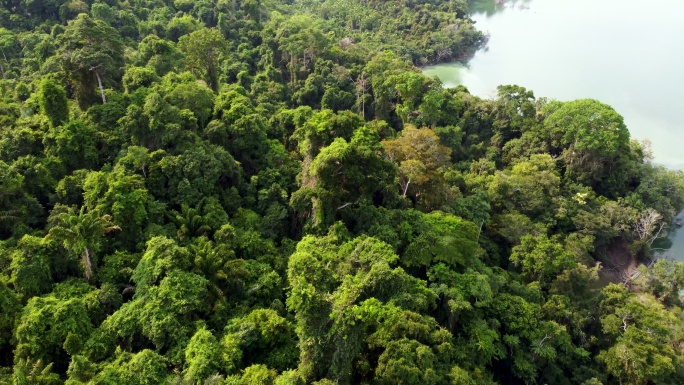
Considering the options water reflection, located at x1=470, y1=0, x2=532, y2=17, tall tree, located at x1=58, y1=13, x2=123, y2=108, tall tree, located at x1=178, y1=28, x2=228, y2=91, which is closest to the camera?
tall tree, located at x1=58, y1=13, x2=123, y2=108

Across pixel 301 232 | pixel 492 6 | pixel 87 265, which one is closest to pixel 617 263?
pixel 301 232

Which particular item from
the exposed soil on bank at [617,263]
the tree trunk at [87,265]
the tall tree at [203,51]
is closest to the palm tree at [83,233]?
the tree trunk at [87,265]

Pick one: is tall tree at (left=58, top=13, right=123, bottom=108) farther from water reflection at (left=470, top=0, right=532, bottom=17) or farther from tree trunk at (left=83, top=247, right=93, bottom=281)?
water reflection at (left=470, top=0, right=532, bottom=17)

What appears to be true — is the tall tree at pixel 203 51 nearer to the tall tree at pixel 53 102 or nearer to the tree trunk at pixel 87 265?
the tall tree at pixel 53 102

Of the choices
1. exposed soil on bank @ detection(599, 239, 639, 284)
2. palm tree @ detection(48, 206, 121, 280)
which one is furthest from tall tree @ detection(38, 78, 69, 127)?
exposed soil on bank @ detection(599, 239, 639, 284)

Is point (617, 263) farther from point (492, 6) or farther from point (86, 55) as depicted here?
point (492, 6)

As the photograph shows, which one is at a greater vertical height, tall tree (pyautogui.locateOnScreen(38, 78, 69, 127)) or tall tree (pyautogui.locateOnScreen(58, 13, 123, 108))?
tall tree (pyautogui.locateOnScreen(58, 13, 123, 108))

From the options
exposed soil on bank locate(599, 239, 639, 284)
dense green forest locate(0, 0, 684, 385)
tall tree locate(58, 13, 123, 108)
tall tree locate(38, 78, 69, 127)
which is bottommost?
exposed soil on bank locate(599, 239, 639, 284)

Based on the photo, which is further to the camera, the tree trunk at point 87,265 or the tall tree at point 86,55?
the tall tree at point 86,55
